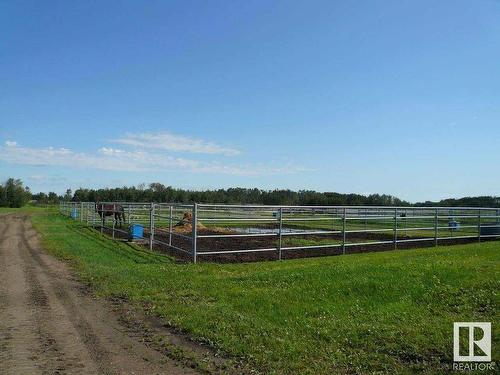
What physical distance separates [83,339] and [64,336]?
12.3 inches

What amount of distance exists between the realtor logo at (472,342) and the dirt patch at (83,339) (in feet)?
8.41

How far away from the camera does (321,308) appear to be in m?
7.14

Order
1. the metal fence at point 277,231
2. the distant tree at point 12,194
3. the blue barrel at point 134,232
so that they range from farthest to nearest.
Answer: the distant tree at point 12,194, the blue barrel at point 134,232, the metal fence at point 277,231

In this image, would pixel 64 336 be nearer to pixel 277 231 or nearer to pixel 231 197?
pixel 277 231

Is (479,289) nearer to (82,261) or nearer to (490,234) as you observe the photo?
(82,261)

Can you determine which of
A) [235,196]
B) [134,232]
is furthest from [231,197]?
[134,232]

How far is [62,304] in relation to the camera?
315 inches

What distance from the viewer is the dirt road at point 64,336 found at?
16.1 feet

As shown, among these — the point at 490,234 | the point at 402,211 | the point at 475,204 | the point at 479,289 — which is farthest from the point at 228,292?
the point at 475,204

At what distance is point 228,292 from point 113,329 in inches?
101

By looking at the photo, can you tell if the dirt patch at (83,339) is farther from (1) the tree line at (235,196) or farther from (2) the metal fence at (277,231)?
(1) the tree line at (235,196)

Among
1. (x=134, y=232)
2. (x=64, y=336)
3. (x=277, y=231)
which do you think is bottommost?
(x=64, y=336)

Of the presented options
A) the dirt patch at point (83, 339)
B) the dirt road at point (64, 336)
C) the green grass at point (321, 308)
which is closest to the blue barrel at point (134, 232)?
the green grass at point (321, 308)

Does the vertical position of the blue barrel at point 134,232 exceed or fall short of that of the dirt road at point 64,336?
it exceeds it
